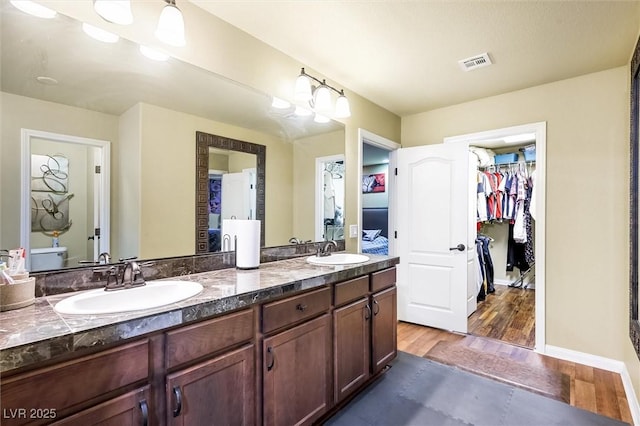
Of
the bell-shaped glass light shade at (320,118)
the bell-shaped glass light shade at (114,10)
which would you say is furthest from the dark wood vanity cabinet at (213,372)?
the bell-shaped glass light shade at (320,118)

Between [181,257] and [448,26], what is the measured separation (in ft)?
7.03

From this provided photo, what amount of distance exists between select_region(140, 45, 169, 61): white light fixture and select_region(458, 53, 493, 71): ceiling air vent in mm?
2090

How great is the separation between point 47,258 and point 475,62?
115 inches

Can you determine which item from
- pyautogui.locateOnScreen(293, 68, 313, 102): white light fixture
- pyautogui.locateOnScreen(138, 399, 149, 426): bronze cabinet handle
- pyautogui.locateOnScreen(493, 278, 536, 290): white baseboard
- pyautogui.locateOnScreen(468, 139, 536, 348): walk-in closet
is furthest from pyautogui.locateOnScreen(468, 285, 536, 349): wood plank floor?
pyautogui.locateOnScreen(138, 399, 149, 426): bronze cabinet handle

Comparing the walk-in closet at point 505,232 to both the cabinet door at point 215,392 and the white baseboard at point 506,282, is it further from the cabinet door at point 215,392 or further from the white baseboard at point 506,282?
the cabinet door at point 215,392

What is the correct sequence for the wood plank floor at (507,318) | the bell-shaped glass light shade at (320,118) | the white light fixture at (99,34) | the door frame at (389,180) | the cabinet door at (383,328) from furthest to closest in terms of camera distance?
the wood plank floor at (507,318) < the door frame at (389,180) < the bell-shaped glass light shade at (320,118) < the cabinet door at (383,328) < the white light fixture at (99,34)

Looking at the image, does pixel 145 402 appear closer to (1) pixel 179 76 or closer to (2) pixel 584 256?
(1) pixel 179 76

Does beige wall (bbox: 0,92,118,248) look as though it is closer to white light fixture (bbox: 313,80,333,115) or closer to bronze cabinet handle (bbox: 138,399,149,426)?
bronze cabinet handle (bbox: 138,399,149,426)

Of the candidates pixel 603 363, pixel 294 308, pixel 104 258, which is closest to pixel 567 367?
pixel 603 363

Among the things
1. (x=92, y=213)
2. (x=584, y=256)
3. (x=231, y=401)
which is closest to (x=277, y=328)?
(x=231, y=401)

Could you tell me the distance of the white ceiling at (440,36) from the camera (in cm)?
176

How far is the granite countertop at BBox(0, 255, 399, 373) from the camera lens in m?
0.79

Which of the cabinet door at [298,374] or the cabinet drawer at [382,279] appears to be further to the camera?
the cabinet drawer at [382,279]

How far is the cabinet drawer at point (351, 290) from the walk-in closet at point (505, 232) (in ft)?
7.18
